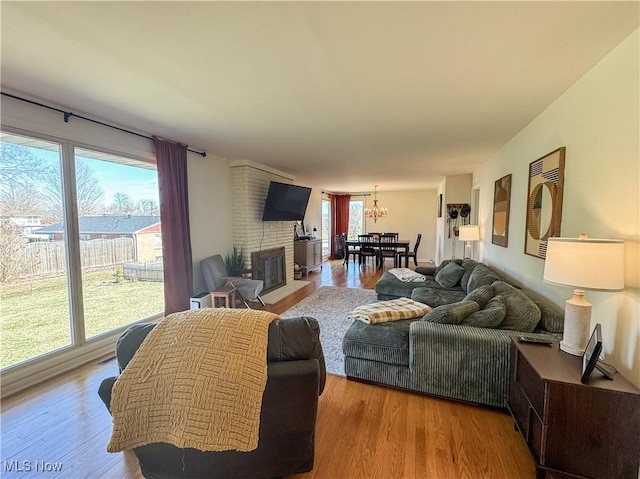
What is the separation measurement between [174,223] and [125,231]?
511mm

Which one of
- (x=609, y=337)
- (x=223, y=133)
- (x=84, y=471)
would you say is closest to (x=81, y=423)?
(x=84, y=471)

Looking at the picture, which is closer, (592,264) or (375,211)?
(592,264)

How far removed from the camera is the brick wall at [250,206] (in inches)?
185

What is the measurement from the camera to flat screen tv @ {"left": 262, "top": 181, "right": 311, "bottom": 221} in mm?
4973

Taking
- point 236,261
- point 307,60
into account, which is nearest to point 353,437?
point 307,60

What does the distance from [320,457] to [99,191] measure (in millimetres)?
3156

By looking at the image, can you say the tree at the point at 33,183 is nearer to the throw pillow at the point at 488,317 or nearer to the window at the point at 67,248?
the window at the point at 67,248

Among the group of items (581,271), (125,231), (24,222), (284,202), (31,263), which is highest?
(284,202)

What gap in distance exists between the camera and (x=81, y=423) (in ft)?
6.10

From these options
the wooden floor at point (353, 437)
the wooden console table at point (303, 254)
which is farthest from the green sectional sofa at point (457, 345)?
the wooden console table at point (303, 254)

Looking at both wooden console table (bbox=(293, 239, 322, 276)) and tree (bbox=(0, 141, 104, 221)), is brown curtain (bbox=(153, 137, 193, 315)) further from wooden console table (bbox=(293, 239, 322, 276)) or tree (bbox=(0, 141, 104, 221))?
wooden console table (bbox=(293, 239, 322, 276))

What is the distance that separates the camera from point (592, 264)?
4.35 feet

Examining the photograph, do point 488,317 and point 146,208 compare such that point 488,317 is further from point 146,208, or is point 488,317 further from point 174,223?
point 146,208

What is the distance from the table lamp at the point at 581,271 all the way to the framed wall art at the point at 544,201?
896 mm
